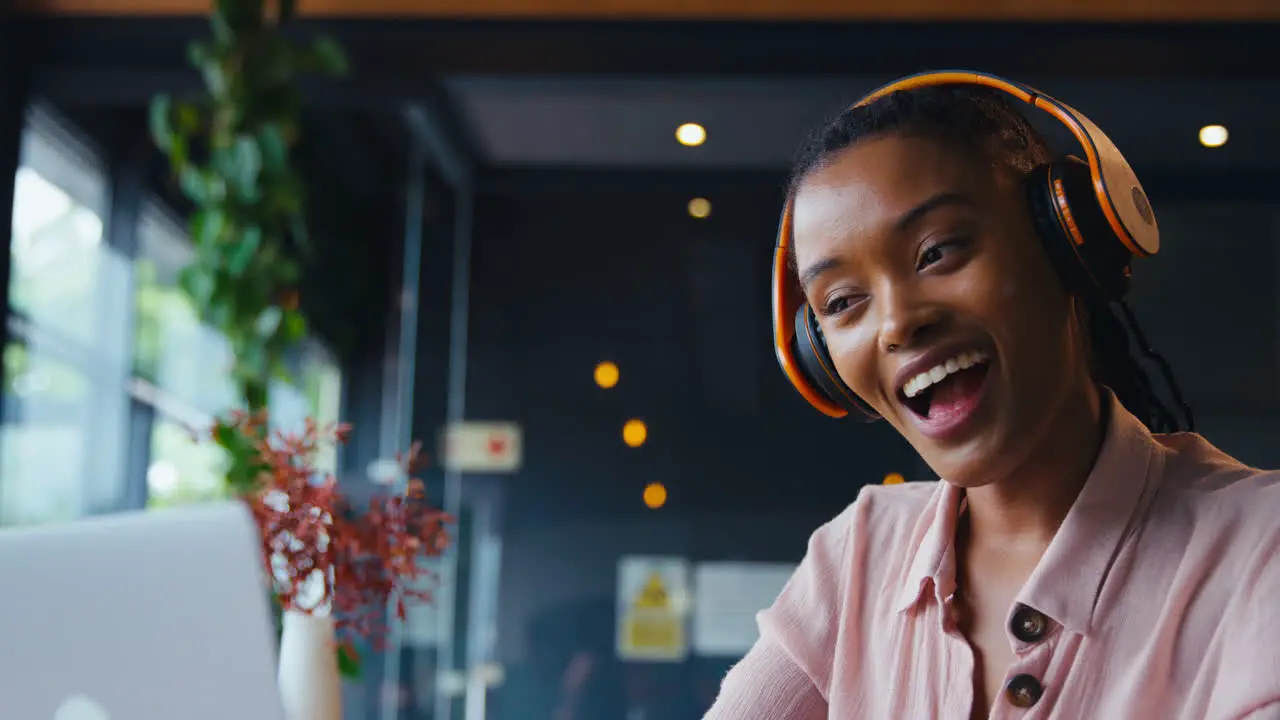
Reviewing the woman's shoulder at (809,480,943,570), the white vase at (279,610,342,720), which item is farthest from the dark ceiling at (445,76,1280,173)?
the woman's shoulder at (809,480,943,570)

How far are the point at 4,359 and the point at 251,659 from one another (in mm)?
2471

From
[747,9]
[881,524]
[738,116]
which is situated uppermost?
[747,9]

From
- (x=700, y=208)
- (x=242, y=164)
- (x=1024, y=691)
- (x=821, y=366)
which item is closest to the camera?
(x=1024, y=691)

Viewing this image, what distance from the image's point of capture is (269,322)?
2.80 meters

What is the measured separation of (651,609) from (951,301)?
7.07 feet

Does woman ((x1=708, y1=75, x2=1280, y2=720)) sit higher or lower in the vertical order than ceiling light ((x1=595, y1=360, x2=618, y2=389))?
lower

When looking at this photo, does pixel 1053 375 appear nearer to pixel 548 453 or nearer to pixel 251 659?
pixel 251 659

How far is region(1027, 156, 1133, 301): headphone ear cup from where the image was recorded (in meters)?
1.03

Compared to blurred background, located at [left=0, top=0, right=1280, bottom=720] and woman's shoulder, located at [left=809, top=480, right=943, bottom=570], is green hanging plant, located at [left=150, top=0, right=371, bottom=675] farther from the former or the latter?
woman's shoulder, located at [left=809, top=480, right=943, bottom=570]

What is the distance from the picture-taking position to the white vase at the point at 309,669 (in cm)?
182

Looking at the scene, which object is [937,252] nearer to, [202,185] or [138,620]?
[138,620]

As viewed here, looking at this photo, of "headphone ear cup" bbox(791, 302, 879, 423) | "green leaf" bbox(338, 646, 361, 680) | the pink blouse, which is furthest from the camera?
"green leaf" bbox(338, 646, 361, 680)

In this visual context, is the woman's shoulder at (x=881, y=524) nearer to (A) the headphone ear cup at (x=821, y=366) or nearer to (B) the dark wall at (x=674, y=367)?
(A) the headphone ear cup at (x=821, y=366)

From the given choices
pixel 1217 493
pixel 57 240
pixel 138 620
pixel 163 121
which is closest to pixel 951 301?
pixel 1217 493
